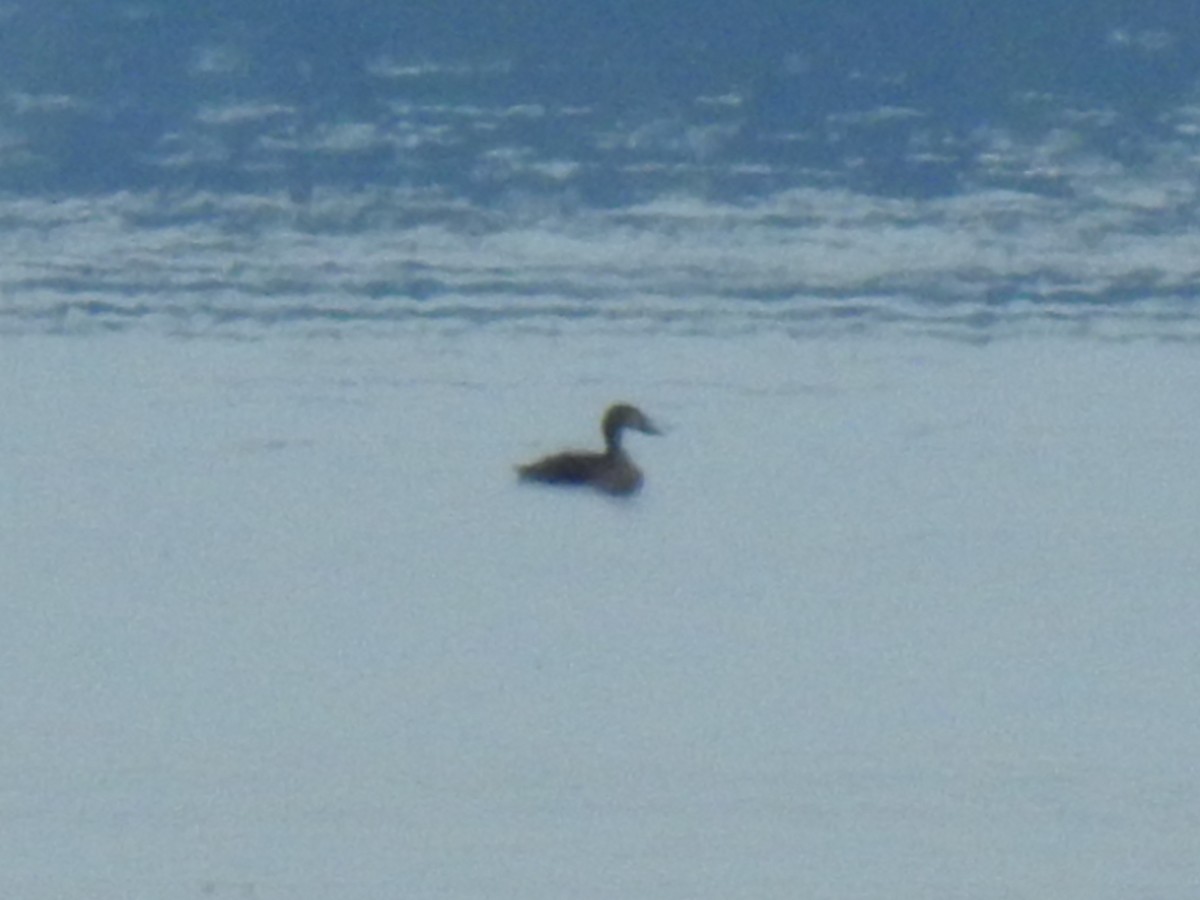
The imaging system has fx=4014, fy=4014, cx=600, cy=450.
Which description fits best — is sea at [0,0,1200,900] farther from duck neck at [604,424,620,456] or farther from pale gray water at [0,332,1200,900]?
duck neck at [604,424,620,456]

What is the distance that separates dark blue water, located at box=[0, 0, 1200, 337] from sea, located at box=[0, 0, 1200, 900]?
2.0 inches

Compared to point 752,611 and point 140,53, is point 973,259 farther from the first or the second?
point 140,53

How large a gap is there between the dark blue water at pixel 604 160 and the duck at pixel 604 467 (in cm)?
Result: 242

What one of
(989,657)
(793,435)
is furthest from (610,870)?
(793,435)

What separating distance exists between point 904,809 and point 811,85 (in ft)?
44.8

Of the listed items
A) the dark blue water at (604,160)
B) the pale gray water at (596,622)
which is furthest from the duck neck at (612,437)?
the dark blue water at (604,160)

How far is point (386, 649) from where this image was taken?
409 inches

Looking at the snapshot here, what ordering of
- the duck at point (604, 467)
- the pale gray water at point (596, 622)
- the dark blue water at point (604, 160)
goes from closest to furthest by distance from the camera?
the pale gray water at point (596, 622) → the duck at point (604, 467) → the dark blue water at point (604, 160)

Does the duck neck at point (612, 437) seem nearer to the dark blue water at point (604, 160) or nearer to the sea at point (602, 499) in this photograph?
the sea at point (602, 499)

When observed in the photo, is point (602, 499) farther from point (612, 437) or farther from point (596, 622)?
point (596, 622)

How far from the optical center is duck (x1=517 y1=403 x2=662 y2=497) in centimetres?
1238

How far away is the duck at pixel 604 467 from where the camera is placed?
12.4 meters

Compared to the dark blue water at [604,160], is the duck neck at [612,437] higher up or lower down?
lower down

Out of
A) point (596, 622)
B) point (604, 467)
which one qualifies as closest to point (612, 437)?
point (604, 467)
